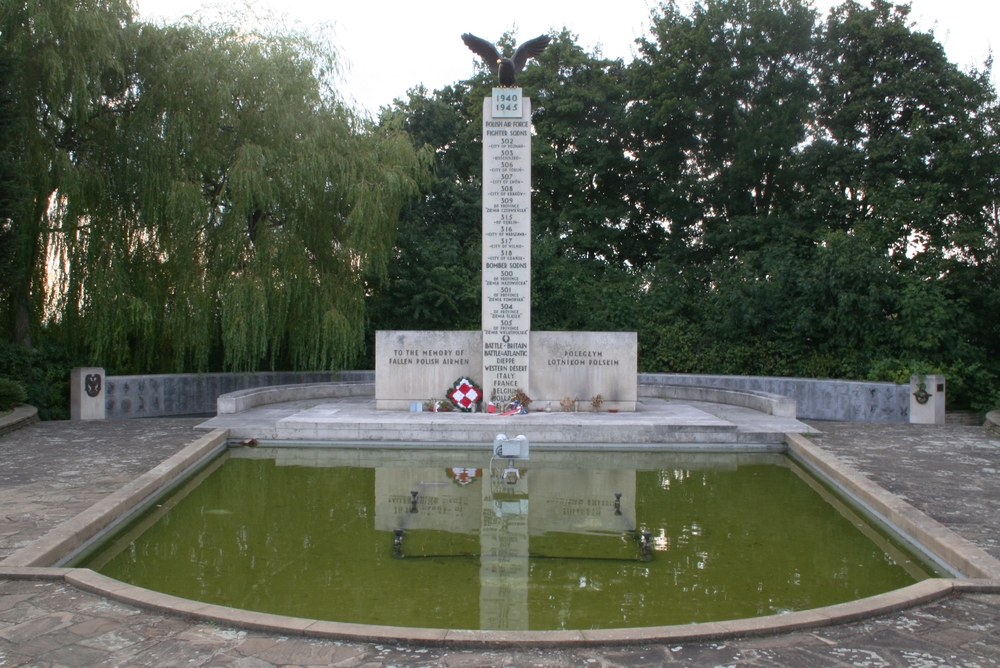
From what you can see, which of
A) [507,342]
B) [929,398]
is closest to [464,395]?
[507,342]

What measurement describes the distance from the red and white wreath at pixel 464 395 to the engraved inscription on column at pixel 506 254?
0.67ft

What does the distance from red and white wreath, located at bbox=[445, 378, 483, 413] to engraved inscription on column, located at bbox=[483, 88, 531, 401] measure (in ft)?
0.67

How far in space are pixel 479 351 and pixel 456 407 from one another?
3.73ft

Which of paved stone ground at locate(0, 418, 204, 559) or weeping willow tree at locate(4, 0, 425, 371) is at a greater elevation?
weeping willow tree at locate(4, 0, 425, 371)

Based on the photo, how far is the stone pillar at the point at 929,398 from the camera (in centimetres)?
1370

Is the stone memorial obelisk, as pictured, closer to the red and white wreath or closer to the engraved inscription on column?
the engraved inscription on column

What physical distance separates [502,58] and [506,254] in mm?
3388

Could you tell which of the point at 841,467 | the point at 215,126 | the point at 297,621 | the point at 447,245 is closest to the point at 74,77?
the point at 215,126

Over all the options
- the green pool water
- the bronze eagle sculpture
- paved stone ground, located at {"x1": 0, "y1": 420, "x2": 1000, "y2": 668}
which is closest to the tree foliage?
the bronze eagle sculpture

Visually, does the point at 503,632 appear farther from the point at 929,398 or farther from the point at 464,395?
the point at 929,398

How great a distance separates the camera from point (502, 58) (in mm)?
13672

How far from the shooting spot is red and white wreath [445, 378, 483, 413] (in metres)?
13.5

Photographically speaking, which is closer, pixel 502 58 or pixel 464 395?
pixel 464 395

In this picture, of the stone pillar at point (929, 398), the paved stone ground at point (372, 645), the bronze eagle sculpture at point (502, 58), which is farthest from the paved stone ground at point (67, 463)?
the stone pillar at point (929, 398)
